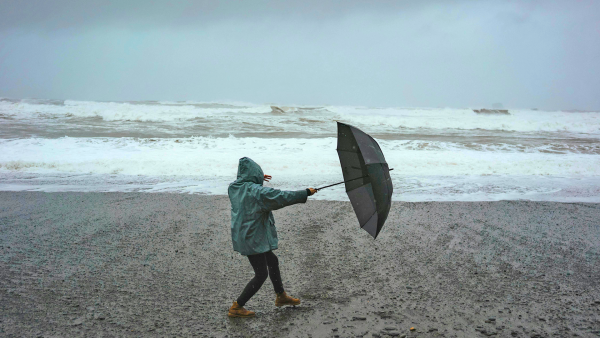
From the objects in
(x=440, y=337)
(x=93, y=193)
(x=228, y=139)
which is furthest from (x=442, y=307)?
(x=228, y=139)

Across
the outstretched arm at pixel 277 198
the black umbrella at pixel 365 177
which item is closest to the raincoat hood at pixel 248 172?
the outstretched arm at pixel 277 198

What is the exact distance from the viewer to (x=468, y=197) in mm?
8164

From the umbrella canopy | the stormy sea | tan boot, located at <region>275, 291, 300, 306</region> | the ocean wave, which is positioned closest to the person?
tan boot, located at <region>275, 291, 300, 306</region>

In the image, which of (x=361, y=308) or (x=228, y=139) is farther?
(x=228, y=139)

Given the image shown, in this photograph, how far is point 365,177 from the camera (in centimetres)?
→ 325

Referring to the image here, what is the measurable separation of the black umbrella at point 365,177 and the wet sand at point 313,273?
0.93 metres

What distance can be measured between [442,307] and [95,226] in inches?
199

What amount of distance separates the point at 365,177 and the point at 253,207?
37.3 inches

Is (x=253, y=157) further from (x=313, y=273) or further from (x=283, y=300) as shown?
(x=283, y=300)

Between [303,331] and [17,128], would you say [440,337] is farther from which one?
[17,128]

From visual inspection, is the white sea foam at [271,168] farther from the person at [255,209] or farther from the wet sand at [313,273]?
the person at [255,209]

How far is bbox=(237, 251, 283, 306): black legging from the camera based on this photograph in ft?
10.7

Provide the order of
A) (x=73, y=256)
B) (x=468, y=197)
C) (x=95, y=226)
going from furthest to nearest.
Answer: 1. (x=468, y=197)
2. (x=95, y=226)
3. (x=73, y=256)

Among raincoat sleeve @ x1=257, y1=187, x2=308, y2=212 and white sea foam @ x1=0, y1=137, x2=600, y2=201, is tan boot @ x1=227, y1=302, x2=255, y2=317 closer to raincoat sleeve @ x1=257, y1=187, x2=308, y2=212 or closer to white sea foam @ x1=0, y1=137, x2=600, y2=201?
raincoat sleeve @ x1=257, y1=187, x2=308, y2=212
